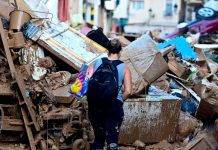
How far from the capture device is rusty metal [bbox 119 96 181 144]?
7.38m

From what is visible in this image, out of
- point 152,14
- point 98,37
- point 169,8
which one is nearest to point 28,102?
point 98,37

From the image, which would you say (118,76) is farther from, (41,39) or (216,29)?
(216,29)

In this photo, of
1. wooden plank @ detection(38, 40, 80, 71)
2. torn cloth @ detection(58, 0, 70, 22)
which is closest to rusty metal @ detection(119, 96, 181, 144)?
wooden plank @ detection(38, 40, 80, 71)

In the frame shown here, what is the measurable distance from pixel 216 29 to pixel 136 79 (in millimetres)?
13709

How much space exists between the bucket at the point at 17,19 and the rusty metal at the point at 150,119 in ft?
8.15

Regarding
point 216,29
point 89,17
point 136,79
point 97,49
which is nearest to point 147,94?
point 136,79

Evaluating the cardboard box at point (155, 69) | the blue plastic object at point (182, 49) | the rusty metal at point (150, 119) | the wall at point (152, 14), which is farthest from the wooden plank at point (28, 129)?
the wall at point (152, 14)

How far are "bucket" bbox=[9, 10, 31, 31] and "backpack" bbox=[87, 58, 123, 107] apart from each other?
3.05m

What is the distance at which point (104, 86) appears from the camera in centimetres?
555

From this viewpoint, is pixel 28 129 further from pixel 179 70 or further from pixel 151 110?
pixel 179 70

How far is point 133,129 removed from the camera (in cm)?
741

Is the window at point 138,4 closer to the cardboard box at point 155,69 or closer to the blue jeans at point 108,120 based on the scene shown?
the cardboard box at point 155,69

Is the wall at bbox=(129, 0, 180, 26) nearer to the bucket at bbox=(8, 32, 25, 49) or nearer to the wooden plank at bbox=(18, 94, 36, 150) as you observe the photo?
the bucket at bbox=(8, 32, 25, 49)

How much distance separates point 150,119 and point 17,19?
9.79 ft
